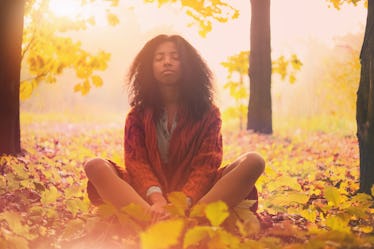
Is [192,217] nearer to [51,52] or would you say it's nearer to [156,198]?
[156,198]

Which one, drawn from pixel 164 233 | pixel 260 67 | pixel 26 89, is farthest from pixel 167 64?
pixel 260 67

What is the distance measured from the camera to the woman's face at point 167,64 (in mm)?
3678

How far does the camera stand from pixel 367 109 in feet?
12.4

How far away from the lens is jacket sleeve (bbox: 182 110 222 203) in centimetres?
316

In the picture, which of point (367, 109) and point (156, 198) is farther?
point (367, 109)

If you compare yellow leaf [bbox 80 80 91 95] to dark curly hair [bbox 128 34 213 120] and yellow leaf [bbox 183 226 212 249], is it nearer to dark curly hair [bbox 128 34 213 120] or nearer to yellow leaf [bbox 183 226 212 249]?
dark curly hair [bbox 128 34 213 120]

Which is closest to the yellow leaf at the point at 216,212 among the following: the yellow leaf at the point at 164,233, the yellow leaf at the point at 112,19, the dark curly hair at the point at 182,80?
the yellow leaf at the point at 164,233

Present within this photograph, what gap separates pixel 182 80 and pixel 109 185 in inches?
43.7

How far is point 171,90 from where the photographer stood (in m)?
3.80

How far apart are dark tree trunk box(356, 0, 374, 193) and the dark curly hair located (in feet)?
4.12

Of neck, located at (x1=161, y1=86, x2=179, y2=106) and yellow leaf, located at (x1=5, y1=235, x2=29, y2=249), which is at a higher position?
neck, located at (x1=161, y1=86, x2=179, y2=106)

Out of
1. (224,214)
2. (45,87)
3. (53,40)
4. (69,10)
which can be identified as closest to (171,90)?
(224,214)

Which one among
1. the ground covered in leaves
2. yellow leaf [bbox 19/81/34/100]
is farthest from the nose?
yellow leaf [bbox 19/81/34/100]

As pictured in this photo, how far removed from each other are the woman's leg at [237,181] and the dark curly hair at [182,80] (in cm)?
71
